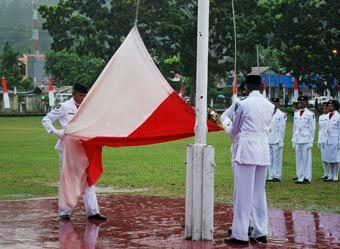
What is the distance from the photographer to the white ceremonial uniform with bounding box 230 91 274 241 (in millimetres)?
9211

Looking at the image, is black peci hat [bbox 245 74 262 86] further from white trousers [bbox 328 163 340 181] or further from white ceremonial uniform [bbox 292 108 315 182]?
white trousers [bbox 328 163 340 181]

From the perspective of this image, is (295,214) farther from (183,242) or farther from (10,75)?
(10,75)

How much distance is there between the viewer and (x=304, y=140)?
17781mm

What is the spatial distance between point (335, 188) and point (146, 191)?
4019 millimetres

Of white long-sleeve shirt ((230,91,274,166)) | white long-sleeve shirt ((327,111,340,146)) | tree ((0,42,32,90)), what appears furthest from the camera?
tree ((0,42,32,90))

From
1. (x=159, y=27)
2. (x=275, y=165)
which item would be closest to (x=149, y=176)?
(x=275, y=165)

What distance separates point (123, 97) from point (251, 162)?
7.46ft

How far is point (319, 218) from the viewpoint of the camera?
1170cm

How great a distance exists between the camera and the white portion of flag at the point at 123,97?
10281mm

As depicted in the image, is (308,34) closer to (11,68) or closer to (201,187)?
(11,68)

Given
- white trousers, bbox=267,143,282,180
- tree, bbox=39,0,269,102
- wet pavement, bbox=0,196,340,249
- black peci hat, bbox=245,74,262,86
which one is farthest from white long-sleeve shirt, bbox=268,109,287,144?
tree, bbox=39,0,269,102

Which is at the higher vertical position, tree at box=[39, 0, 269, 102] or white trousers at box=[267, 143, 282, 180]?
tree at box=[39, 0, 269, 102]

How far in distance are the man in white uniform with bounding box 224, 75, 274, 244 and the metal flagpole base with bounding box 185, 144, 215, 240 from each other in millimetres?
305

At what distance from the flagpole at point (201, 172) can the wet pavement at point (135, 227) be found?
0.24 meters
